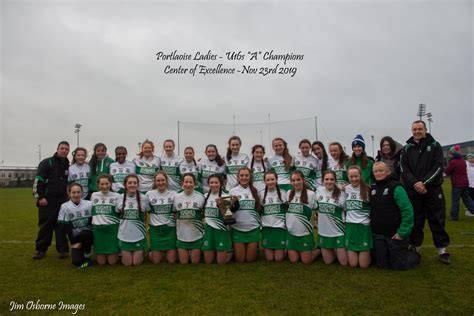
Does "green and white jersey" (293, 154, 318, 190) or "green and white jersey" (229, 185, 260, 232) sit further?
"green and white jersey" (293, 154, 318, 190)

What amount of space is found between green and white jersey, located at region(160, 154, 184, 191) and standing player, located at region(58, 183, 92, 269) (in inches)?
55.9

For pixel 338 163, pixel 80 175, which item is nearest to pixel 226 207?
pixel 338 163

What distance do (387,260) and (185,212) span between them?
Result: 9.74ft

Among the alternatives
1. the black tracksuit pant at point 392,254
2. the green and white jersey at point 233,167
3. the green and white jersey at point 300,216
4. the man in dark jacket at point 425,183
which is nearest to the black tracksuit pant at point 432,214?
the man in dark jacket at point 425,183

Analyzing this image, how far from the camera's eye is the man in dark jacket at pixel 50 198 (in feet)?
18.9

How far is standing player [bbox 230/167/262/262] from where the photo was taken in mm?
5219

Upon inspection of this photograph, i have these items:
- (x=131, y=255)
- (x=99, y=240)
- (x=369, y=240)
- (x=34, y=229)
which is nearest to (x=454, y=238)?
(x=369, y=240)

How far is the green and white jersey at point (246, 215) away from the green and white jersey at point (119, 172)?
2.15 meters

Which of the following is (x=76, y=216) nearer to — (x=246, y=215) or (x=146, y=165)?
(x=146, y=165)

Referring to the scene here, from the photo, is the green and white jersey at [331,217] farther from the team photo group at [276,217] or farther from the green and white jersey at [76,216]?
the green and white jersey at [76,216]

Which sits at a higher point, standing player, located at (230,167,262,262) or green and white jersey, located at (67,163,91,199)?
green and white jersey, located at (67,163,91,199)

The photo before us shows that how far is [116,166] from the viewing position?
613cm

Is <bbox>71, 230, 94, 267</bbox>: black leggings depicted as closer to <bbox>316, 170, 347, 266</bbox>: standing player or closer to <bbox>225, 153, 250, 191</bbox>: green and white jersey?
<bbox>225, 153, 250, 191</bbox>: green and white jersey

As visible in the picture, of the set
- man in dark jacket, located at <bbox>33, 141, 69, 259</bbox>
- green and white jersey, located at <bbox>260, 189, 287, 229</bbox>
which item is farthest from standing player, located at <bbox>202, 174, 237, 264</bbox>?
man in dark jacket, located at <bbox>33, 141, 69, 259</bbox>
